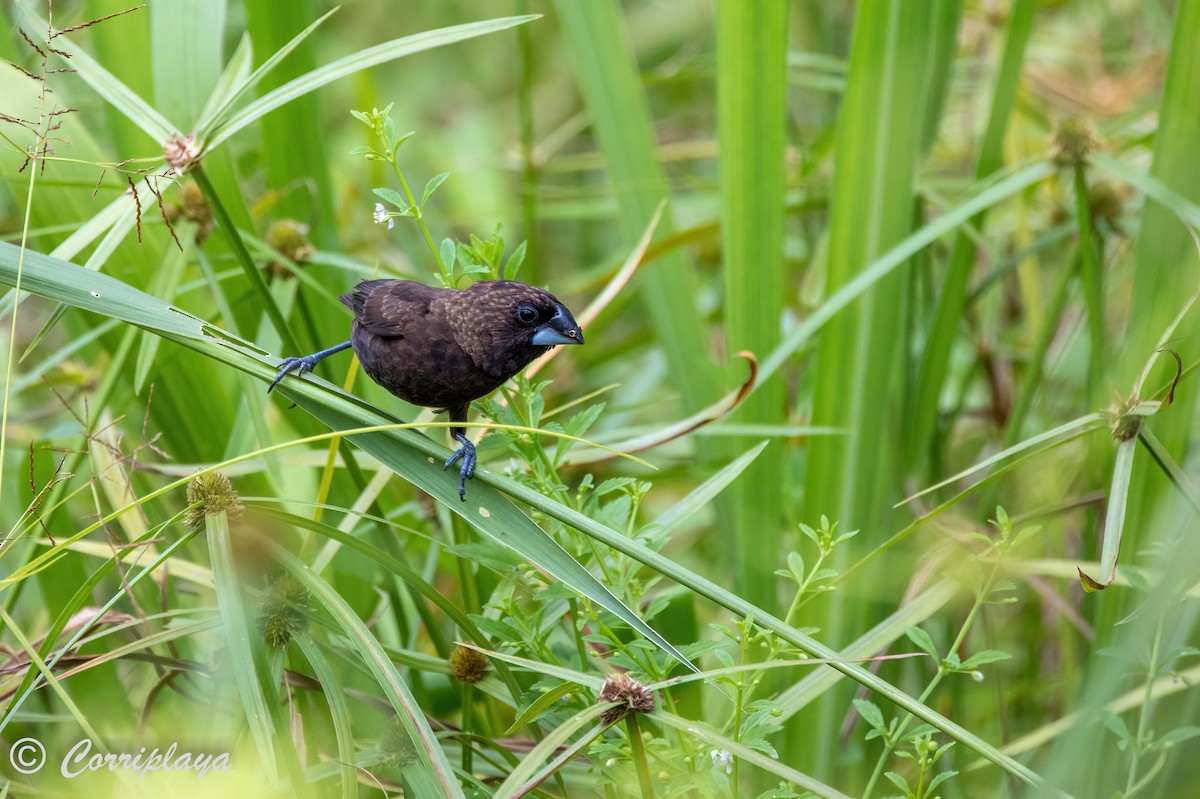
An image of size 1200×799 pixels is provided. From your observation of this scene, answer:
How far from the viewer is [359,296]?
1921 mm

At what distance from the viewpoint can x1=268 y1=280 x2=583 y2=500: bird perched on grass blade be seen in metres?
1.65

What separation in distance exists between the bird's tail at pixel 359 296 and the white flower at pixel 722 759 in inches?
38.5

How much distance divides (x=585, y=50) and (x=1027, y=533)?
1811 mm

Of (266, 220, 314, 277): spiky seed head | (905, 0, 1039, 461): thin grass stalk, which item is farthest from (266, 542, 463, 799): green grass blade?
(905, 0, 1039, 461): thin grass stalk

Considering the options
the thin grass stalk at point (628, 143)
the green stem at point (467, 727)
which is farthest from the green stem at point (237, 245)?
the thin grass stalk at point (628, 143)

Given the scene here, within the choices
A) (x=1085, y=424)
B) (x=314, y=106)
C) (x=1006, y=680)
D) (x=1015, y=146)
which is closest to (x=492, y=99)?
(x=1015, y=146)

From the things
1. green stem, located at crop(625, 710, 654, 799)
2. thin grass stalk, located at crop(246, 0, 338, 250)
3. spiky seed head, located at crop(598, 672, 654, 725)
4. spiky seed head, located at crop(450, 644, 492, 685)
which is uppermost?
thin grass stalk, located at crop(246, 0, 338, 250)

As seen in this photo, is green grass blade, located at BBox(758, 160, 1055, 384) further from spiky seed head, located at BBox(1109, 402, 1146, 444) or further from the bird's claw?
the bird's claw

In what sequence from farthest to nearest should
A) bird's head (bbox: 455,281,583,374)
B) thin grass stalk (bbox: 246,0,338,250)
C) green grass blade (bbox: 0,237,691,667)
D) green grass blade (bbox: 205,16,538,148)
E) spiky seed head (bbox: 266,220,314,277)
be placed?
1. thin grass stalk (bbox: 246,0,338,250)
2. spiky seed head (bbox: 266,220,314,277)
3. bird's head (bbox: 455,281,583,374)
4. green grass blade (bbox: 205,16,538,148)
5. green grass blade (bbox: 0,237,691,667)

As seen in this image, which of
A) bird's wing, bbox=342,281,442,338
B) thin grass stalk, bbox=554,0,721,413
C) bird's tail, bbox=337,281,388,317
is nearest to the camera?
bird's wing, bbox=342,281,442,338

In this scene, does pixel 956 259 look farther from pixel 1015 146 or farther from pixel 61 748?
pixel 61 748

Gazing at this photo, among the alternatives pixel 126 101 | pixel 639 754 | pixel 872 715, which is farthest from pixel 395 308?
pixel 872 715

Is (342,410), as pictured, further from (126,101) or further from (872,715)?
(872,715)

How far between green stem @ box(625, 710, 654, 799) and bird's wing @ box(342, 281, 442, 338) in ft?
2.57
